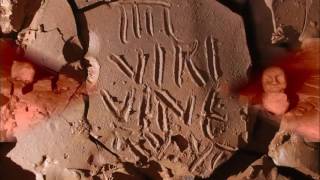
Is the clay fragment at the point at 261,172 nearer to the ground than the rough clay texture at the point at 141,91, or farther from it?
nearer to the ground

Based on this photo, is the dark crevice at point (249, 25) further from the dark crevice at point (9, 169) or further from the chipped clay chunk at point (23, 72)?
the dark crevice at point (9, 169)

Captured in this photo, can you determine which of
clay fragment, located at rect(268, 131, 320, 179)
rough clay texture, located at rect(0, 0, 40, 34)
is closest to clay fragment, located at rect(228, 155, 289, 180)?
clay fragment, located at rect(268, 131, 320, 179)

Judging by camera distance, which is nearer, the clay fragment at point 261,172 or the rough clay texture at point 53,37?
the rough clay texture at point 53,37

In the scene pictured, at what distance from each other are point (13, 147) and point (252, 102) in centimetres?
66

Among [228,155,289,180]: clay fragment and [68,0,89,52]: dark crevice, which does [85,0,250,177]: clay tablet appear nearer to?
[68,0,89,52]: dark crevice

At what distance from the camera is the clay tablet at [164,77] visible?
53.4 inches

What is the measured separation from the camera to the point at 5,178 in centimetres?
151

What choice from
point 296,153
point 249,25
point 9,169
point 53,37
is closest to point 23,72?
point 53,37

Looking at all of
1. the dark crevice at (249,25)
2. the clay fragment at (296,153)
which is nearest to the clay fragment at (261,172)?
the clay fragment at (296,153)

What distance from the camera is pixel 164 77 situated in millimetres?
1365

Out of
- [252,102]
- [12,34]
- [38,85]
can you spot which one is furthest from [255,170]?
[12,34]

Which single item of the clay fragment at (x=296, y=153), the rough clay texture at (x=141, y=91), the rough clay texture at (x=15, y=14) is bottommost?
the clay fragment at (x=296, y=153)

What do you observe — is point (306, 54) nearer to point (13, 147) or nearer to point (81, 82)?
Answer: point (81, 82)

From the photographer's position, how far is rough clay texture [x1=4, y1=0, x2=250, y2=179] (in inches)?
53.4
